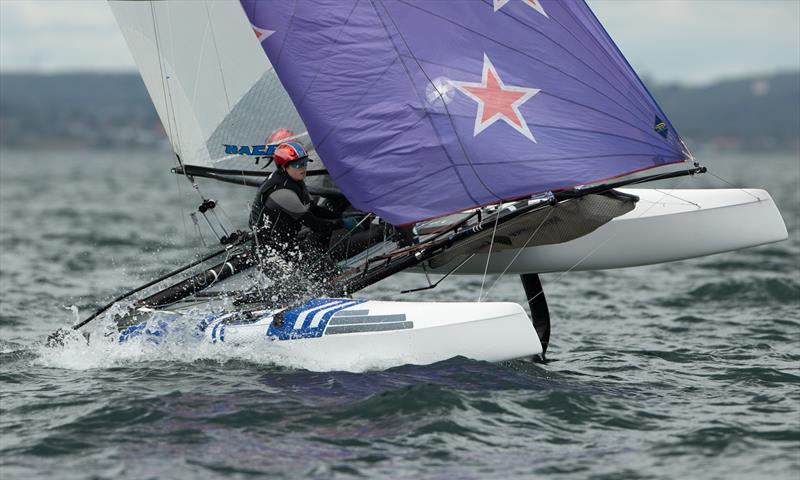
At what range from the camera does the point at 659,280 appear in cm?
1312

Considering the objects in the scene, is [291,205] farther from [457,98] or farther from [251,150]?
[457,98]

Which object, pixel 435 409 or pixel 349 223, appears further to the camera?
pixel 349 223

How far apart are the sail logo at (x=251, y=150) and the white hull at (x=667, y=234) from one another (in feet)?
5.82

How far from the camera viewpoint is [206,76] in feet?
27.7

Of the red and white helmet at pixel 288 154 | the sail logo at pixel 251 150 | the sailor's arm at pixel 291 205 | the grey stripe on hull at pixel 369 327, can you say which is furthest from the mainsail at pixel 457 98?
the sail logo at pixel 251 150

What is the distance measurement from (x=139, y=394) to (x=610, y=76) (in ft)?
12.3

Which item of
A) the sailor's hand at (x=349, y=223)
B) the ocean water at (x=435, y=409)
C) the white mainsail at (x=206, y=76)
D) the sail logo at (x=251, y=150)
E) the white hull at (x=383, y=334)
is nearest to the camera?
the ocean water at (x=435, y=409)

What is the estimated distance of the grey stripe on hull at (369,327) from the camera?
7195 millimetres

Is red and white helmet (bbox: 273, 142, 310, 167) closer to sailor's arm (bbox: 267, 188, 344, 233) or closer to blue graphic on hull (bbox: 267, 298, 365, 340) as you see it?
sailor's arm (bbox: 267, 188, 344, 233)

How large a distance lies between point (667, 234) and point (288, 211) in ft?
9.06

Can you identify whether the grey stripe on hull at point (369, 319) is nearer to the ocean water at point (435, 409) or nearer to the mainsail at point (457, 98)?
the ocean water at point (435, 409)

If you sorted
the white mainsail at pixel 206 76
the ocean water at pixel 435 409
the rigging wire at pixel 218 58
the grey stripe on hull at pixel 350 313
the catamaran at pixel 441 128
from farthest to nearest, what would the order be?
the rigging wire at pixel 218 58 < the white mainsail at pixel 206 76 < the catamaran at pixel 441 128 < the grey stripe on hull at pixel 350 313 < the ocean water at pixel 435 409

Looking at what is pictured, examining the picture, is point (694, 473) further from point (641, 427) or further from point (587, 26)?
point (587, 26)

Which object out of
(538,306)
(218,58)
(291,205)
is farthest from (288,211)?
(538,306)
